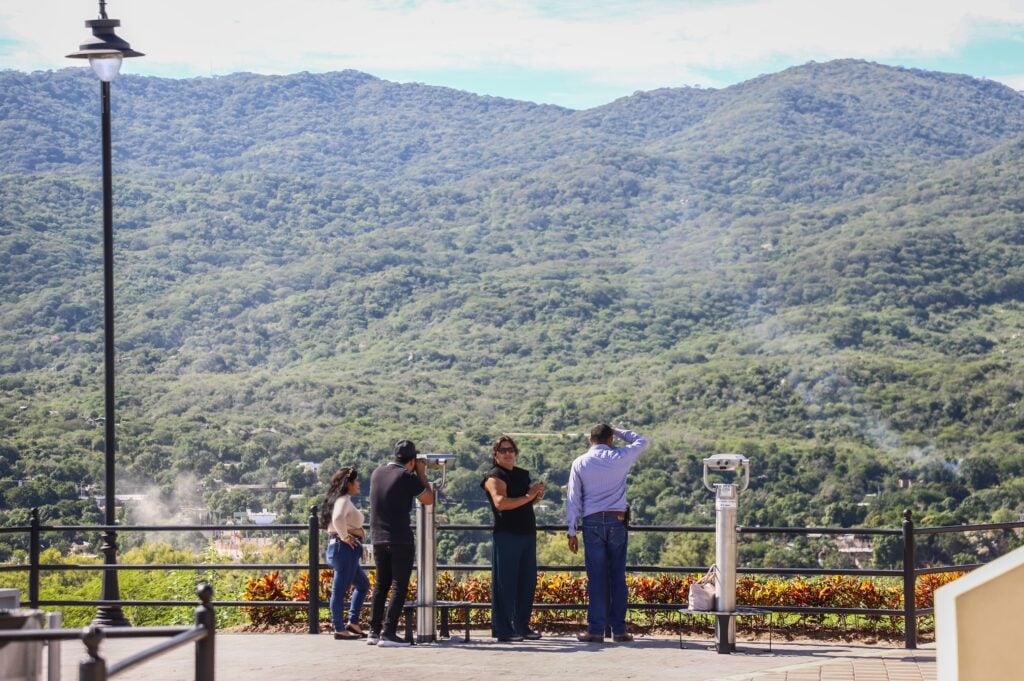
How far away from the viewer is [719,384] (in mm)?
73938

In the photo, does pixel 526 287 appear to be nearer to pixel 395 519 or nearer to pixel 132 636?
pixel 395 519

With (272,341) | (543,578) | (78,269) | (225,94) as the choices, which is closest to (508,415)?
(272,341)

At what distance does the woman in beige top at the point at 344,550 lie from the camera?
12031mm

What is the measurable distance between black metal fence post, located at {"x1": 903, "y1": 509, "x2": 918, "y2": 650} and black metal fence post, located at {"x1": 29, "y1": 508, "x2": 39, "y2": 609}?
7.25 meters

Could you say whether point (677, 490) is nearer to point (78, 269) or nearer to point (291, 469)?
point (291, 469)

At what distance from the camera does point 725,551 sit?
36.6ft

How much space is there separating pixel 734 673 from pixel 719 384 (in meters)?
64.4

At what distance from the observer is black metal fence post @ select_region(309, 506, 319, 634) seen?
480 inches

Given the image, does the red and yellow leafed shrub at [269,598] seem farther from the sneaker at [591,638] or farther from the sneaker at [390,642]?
the sneaker at [591,638]

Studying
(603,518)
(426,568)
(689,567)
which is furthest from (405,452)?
(689,567)

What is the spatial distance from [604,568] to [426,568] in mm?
1400

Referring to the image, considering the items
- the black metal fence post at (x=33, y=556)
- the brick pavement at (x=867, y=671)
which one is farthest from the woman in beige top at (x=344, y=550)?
the brick pavement at (x=867, y=671)

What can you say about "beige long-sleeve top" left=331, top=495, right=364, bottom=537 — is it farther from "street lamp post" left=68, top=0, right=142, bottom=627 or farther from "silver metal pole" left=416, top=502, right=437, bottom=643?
"street lamp post" left=68, top=0, right=142, bottom=627

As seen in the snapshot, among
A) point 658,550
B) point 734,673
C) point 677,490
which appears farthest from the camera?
point 677,490
